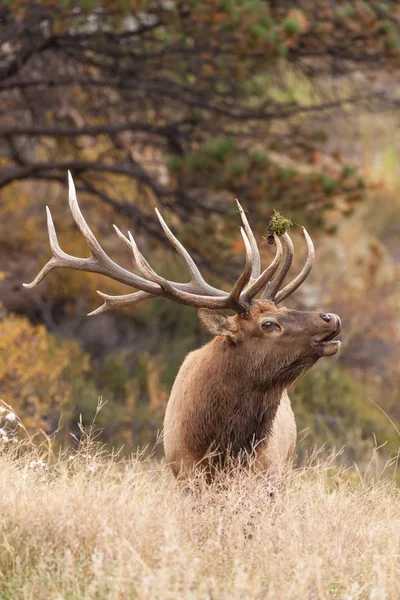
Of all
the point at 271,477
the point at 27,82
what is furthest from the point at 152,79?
the point at 271,477

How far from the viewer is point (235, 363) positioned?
566cm

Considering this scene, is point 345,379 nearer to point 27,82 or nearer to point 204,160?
point 204,160

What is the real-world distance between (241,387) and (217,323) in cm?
36

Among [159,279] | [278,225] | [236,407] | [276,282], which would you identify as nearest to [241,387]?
[236,407]

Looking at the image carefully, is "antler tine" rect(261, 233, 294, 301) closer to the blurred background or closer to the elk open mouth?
the elk open mouth

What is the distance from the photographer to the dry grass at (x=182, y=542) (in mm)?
3828

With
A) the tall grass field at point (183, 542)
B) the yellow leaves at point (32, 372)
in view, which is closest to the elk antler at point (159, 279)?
the tall grass field at point (183, 542)

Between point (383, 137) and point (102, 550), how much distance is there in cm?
2456

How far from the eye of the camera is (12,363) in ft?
36.9

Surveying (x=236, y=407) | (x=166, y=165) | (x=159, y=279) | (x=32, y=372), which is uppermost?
(x=159, y=279)

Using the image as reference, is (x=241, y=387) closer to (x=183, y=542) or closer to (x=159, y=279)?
(x=159, y=279)

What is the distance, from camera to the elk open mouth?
5.47 metres

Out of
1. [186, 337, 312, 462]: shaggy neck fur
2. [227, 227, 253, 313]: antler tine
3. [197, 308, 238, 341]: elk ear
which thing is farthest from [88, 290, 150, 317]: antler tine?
[186, 337, 312, 462]: shaggy neck fur

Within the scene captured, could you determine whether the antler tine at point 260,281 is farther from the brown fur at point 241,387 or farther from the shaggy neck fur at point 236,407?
the shaggy neck fur at point 236,407
